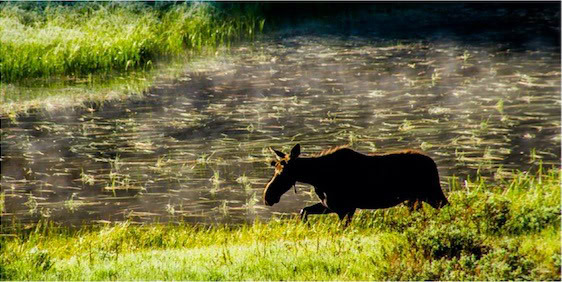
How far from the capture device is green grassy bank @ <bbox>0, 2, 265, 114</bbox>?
9.93m

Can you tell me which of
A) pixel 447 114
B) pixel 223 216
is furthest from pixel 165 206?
pixel 447 114

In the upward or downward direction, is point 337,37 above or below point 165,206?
above

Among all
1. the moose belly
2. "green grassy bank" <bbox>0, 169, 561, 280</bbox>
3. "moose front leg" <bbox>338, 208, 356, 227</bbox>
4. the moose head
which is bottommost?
"green grassy bank" <bbox>0, 169, 561, 280</bbox>

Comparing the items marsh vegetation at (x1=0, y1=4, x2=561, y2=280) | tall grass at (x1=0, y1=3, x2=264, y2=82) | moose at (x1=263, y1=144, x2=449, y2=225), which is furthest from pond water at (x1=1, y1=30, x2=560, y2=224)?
tall grass at (x1=0, y1=3, x2=264, y2=82)

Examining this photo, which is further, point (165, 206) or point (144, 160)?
point (144, 160)

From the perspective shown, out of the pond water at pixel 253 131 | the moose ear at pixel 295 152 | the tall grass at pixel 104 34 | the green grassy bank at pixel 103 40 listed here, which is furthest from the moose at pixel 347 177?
the tall grass at pixel 104 34

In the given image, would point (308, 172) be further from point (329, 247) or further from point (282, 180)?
point (329, 247)

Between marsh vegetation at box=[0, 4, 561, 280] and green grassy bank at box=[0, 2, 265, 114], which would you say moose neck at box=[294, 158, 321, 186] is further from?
green grassy bank at box=[0, 2, 265, 114]

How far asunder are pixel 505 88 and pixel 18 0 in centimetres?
611

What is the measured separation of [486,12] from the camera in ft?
42.8

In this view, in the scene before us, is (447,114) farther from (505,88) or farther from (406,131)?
(505,88)

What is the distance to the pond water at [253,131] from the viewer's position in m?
6.75

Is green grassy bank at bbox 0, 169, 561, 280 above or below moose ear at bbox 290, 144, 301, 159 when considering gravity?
below

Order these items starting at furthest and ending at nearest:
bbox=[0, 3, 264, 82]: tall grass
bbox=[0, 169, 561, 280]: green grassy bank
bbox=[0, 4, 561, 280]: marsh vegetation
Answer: bbox=[0, 3, 264, 82]: tall grass < bbox=[0, 4, 561, 280]: marsh vegetation < bbox=[0, 169, 561, 280]: green grassy bank
